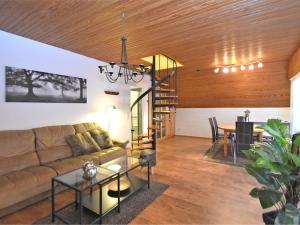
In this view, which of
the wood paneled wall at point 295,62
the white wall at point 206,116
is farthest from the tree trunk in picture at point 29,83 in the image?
the white wall at point 206,116

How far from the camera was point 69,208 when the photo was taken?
235 centimetres

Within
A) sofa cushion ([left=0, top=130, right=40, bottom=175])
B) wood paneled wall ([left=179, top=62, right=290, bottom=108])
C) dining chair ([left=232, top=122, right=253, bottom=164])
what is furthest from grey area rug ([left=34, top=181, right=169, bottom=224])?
wood paneled wall ([left=179, top=62, right=290, bottom=108])

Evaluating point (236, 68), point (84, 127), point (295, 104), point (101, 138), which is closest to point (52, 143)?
A: point (84, 127)

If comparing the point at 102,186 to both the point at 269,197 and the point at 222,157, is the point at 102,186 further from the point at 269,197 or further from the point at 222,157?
the point at 222,157

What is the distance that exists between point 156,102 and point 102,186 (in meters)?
2.83

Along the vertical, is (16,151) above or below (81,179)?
above

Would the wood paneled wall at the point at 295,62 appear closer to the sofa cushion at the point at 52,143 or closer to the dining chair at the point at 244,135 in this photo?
the dining chair at the point at 244,135

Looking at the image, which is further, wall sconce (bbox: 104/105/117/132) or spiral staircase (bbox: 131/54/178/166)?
wall sconce (bbox: 104/105/117/132)

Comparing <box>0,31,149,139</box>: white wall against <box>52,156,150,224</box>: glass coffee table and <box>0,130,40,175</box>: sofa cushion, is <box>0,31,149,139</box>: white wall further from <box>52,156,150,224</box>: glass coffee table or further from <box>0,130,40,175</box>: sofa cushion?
<box>52,156,150,224</box>: glass coffee table

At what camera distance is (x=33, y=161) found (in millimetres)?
2816

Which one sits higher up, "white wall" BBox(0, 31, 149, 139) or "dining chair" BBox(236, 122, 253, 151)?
"white wall" BBox(0, 31, 149, 139)

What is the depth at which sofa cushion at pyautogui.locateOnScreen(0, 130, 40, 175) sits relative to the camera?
2566mm

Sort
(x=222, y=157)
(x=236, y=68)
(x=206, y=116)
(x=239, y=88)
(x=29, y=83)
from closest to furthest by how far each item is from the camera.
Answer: (x=29, y=83) < (x=222, y=157) < (x=236, y=68) < (x=239, y=88) < (x=206, y=116)

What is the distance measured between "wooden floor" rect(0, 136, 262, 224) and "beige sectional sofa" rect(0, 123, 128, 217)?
0.24 metres
